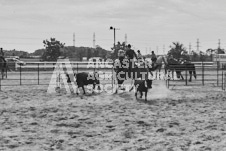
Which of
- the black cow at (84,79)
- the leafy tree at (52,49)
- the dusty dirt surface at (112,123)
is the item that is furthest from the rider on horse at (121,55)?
the leafy tree at (52,49)

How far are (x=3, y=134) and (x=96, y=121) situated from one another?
77.0 inches

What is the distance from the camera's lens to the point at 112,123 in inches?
265

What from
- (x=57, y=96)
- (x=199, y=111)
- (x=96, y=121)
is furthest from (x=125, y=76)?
(x=96, y=121)

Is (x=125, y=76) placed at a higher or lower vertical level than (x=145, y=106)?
higher

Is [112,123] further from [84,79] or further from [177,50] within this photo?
[177,50]

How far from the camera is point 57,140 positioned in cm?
546

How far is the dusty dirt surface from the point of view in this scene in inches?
205

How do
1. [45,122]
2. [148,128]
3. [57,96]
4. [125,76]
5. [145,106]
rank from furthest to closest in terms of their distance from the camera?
[125,76]
[57,96]
[145,106]
[45,122]
[148,128]

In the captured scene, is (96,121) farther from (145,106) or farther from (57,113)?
(145,106)

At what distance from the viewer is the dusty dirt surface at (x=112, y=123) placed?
5207 millimetres

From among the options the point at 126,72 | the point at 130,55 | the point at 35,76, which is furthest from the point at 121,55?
the point at 35,76

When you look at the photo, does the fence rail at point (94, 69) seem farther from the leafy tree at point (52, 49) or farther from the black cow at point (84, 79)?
the leafy tree at point (52, 49)

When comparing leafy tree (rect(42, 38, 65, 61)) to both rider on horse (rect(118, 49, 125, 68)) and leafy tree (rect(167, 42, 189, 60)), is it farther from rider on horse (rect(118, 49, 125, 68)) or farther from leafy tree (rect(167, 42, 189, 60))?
rider on horse (rect(118, 49, 125, 68))

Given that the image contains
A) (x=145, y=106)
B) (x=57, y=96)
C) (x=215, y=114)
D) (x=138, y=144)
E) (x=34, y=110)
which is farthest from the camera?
(x=57, y=96)
